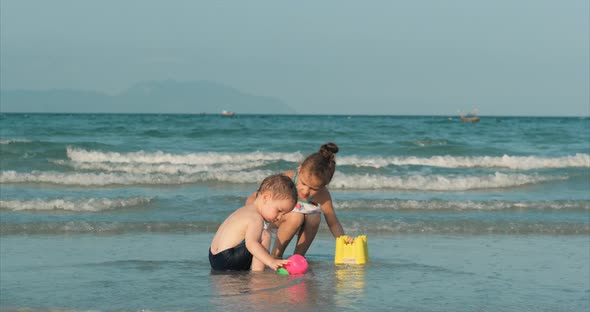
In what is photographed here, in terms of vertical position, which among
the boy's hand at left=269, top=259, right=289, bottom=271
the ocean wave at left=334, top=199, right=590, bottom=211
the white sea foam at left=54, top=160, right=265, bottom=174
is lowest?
the boy's hand at left=269, top=259, right=289, bottom=271

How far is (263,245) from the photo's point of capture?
6.41 meters

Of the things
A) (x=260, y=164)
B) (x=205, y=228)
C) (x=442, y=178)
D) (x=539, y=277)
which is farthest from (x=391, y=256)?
(x=260, y=164)

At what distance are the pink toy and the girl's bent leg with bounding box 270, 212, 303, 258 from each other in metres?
0.82

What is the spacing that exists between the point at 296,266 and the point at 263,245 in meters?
0.32

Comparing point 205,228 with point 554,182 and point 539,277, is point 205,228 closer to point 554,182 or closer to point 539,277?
point 539,277

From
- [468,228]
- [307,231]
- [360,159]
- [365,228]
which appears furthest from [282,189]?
[360,159]

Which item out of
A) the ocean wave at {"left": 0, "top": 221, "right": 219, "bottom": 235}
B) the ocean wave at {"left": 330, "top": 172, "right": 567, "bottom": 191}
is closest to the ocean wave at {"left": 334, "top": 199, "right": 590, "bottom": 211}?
the ocean wave at {"left": 0, "top": 221, "right": 219, "bottom": 235}

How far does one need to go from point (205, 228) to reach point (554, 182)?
978cm

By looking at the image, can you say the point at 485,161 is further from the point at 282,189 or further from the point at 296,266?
the point at 282,189

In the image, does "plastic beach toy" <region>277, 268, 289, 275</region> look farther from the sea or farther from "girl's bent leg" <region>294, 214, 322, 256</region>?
"girl's bent leg" <region>294, 214, 322, 256</region>

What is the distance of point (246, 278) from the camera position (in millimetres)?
6305

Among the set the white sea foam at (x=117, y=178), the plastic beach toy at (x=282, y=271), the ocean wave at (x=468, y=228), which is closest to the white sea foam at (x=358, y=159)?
the white sea foam at (x=117, y=178)

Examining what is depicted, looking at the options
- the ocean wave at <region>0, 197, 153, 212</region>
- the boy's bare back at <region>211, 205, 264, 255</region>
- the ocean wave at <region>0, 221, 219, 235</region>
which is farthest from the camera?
the ocean wave at <region>0, 197, 153, 212</region>

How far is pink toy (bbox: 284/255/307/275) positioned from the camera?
250 inches
